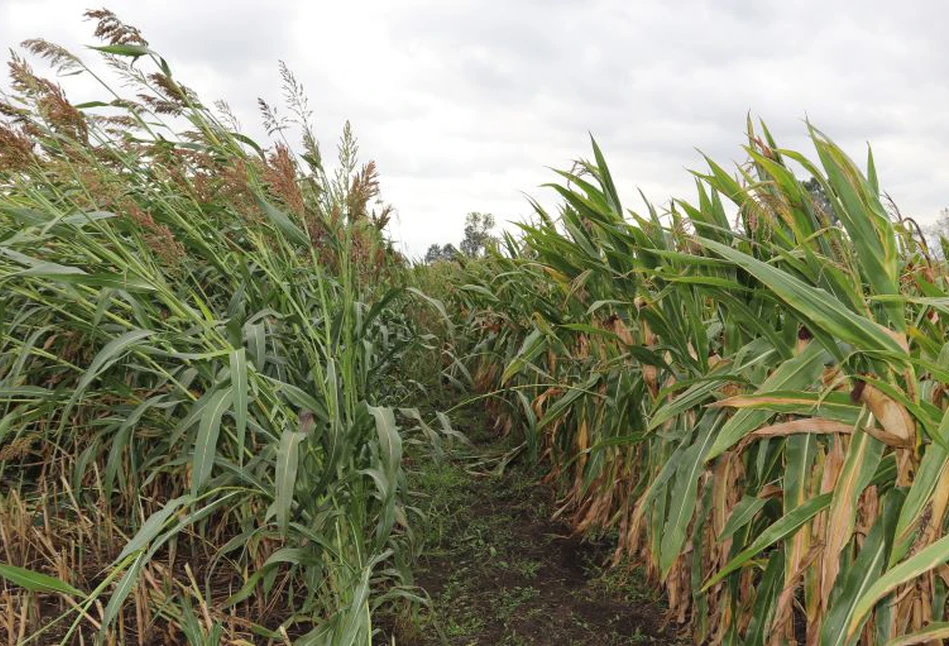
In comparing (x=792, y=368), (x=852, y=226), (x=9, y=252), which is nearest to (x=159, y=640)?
(x=9, y=252)

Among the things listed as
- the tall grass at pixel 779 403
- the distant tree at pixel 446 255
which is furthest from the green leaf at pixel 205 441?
the distant tree at pixel 446 255

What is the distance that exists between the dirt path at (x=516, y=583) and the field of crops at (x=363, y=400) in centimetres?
13

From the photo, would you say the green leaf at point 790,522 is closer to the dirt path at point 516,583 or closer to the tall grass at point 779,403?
the tall grass at point 779,403

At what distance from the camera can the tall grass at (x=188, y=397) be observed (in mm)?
1763

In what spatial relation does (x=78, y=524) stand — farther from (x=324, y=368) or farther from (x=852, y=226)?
(x=852, y=226)

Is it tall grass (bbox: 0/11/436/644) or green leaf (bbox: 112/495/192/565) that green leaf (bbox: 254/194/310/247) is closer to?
tall grass (bbox: 0/11/436/644)

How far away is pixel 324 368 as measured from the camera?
Answer: 2221 mm

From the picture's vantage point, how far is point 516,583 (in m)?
2.59

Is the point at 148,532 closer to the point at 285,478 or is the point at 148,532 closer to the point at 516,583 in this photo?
the point at 285,478

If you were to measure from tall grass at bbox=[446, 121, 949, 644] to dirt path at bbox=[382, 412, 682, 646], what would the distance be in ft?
0.46

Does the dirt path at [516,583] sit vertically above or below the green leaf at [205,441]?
below

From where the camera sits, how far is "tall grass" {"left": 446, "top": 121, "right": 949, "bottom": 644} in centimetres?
126

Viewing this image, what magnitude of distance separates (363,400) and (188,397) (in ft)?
1.77

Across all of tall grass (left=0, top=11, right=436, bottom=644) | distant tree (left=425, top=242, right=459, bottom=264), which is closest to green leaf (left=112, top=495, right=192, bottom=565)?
tall grass (left=0, top=11, right=436, bottom=644)
